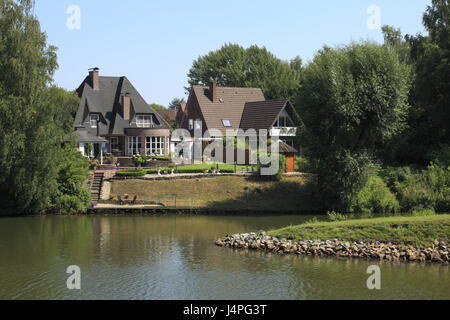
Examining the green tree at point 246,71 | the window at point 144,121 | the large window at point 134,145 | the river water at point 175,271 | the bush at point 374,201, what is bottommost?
the river water at point 175,271

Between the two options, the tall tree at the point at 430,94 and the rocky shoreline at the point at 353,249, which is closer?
the rocky shoreline at the point at 353,249

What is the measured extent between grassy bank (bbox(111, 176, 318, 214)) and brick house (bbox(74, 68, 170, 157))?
13560mm

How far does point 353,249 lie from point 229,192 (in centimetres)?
1895

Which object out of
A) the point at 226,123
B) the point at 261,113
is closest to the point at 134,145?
the point at 226,123


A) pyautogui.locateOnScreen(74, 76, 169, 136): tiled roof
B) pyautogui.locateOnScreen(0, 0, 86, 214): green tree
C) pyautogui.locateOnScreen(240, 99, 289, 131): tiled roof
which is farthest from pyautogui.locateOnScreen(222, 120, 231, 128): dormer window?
pyautogui.locateOnScreen(0, 0, 86, 214): green tree

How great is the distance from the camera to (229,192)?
4478 centimetres

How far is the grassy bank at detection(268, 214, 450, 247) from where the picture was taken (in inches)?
1080

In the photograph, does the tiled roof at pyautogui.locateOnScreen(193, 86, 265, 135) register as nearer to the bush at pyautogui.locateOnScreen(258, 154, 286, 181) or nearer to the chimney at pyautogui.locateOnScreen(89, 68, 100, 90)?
the chimney at pyautogui.locateOnScreen(89, 68, 100, 90)

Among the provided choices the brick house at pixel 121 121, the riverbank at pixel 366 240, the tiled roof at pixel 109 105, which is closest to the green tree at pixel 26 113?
the riverbank at pixel 366 240

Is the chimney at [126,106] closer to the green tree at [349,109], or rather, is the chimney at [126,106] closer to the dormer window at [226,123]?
the dormer window at [226,123]

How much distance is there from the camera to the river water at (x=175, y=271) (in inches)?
821

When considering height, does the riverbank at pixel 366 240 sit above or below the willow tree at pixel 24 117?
below

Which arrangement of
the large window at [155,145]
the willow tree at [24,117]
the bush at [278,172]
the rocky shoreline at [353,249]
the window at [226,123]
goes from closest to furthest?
1. the rocky shoreline at [353,249]
2. the willow tree at [24,117]
3. the bush at [278,172]
4. the large window at [155,145]
5. the window at [226,123]
